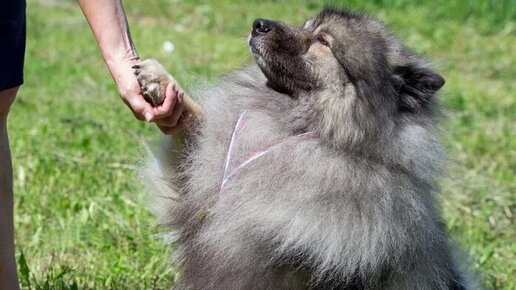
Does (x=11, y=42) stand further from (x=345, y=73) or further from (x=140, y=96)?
(x=345, y=73)

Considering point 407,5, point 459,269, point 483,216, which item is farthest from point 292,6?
point 459,269

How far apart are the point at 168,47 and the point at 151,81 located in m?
7.31

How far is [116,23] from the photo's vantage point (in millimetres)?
3393

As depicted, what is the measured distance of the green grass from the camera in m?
4.70

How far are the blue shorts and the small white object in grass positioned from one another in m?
6.94

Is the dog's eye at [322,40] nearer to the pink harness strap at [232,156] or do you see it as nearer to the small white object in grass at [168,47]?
the pink harness strap at [232,156]

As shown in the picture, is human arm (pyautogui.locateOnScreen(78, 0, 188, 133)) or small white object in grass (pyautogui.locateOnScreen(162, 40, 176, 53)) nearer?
human arm (pyautogui.locateOnScreen(78, 0, 188, 133))

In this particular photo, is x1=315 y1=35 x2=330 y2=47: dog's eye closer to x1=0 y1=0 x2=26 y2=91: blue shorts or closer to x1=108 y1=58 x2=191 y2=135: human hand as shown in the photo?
x1=108 y1=58 x2=191 y2=135: human hand

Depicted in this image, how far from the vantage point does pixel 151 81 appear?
3320mm

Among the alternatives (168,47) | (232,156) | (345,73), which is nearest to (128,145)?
(232,156)

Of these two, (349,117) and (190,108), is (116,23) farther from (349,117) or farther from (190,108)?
(349,117)

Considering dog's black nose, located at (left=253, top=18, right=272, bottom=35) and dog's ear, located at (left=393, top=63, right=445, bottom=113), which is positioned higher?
dog's black nose, located at (left=253, top=18, right=272, bottom=35)

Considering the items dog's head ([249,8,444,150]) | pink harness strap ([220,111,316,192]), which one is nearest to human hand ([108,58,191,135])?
pink harness strap ([220,111,316,192])

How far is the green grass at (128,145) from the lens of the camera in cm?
470
